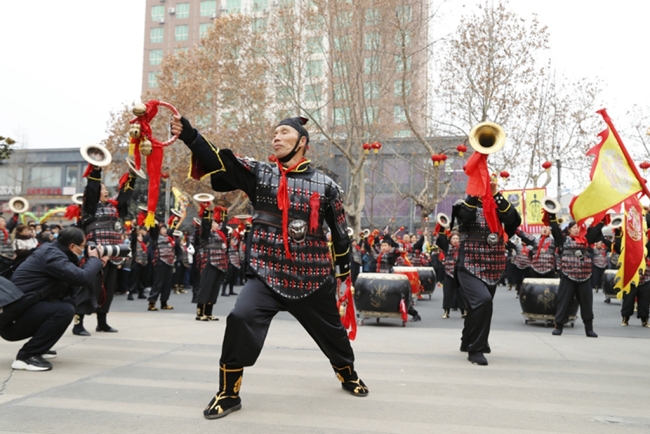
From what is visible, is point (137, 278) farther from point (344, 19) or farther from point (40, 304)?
point (344, 19)

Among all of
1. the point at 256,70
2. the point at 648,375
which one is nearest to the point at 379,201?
the point at 256,70

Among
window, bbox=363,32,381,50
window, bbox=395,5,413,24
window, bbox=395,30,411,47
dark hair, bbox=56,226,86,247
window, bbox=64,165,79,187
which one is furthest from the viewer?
window, bbox=64,165,79,187

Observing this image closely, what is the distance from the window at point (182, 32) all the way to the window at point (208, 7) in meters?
2.13

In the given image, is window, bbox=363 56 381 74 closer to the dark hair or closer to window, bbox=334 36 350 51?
window, bbox=334 36 350 51

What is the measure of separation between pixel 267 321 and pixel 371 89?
1757 cm

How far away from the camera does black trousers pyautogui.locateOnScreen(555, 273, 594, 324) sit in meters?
8.95

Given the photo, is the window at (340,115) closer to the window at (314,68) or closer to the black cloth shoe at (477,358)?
the window at (314,68)

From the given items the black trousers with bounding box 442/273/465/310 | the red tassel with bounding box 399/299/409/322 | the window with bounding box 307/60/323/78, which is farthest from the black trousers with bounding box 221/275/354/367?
the window with bounding box 307/60/323/78

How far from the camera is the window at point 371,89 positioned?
21109 mm

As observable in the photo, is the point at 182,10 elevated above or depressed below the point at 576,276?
above

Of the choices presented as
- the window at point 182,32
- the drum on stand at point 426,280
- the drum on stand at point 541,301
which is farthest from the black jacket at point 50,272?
the window at point 182,32

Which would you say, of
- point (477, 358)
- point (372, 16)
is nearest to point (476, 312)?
point (477, 358)

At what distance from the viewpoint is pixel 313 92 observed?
22562mm

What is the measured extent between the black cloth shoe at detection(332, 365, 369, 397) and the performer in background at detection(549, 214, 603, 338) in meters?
5.19
